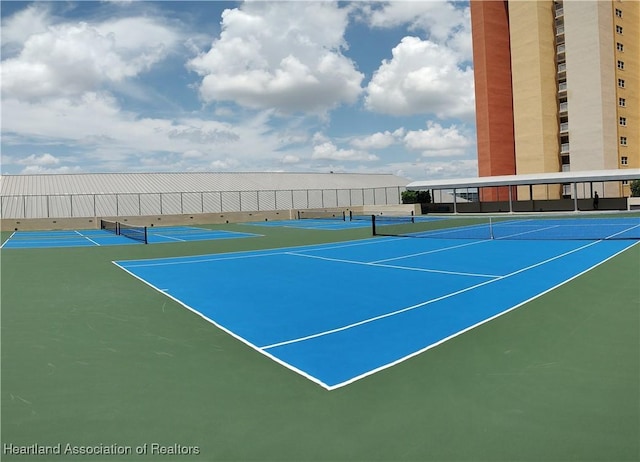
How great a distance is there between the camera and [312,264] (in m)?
14.9

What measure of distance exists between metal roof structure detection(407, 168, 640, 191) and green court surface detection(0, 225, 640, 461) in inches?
1576

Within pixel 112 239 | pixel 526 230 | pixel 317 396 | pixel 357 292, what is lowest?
pixel 317 396

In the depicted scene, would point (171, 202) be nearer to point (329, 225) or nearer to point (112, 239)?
point (329, 225)

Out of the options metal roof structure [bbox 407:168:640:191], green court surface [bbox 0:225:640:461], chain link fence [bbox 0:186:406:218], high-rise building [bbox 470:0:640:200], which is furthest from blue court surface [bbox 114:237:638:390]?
high-rise building [bbox 470:0:640:200]

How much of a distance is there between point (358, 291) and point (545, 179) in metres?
41.1

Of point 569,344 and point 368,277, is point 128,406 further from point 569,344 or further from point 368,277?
point 368,277

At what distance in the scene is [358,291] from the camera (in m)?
10.2

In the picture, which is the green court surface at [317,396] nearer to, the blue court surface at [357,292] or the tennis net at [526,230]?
the blue court surface at [357,292]

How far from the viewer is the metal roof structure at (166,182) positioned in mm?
60250

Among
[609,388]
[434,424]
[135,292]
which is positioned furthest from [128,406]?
[135,292]

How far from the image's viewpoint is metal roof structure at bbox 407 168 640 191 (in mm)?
41469

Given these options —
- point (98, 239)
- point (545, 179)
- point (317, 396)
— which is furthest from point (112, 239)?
point (545, 179)

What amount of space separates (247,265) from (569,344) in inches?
416

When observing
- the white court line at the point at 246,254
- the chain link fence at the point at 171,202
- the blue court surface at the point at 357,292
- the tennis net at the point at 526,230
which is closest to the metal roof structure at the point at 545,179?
the tennis net at the point at 526,230
